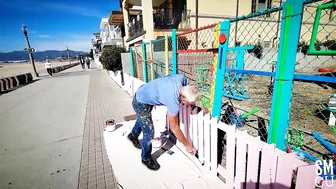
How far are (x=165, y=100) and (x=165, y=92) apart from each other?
0.10m

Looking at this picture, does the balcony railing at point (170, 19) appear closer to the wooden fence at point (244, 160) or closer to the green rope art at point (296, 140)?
the wooden fence at point (244, 160)

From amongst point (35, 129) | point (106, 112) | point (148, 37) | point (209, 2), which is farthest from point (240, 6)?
point (35, 129)

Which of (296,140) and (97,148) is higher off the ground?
(296,140)

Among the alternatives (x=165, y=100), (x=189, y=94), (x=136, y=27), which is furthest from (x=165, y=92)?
(x=136, y=27)

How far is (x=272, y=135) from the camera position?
178 centimetres

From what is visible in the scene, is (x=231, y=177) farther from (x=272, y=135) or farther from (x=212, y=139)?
(x=272, y=135)

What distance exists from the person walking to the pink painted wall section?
0.33 metres

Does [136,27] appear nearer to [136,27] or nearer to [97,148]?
[136,27]

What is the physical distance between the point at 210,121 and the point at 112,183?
A: 67.9 inches

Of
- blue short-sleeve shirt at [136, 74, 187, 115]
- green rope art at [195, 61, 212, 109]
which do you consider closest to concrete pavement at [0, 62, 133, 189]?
blue short-sleeve shirt at [136, 74, 187, 115]

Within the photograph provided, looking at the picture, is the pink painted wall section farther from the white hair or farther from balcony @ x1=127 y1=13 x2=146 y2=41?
balcony @ x1=127 y1=13 x2=146 y2=41

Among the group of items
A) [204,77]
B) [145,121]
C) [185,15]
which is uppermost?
[185,15]

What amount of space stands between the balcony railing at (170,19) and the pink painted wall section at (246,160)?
10.3m

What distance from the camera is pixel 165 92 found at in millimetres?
2066
